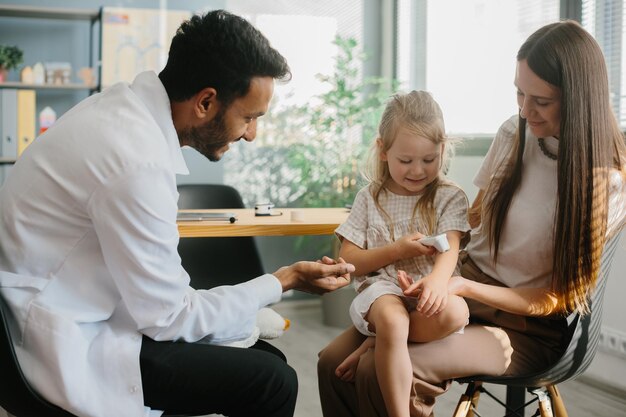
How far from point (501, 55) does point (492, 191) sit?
224 cm

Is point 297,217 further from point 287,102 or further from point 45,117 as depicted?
point 45,117

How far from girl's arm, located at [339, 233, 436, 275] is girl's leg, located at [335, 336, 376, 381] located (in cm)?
18

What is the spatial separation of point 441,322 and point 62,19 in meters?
3.65

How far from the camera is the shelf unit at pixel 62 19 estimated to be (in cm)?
402

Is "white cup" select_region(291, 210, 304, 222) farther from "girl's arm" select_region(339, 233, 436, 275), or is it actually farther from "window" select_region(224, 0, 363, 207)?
"window" select_region(224, 0, 363, 207)

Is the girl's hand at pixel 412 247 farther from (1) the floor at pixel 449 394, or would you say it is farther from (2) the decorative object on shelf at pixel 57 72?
(2) the decorative object on shelf at pixel 57 72

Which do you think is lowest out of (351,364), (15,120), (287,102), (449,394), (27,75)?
(449,394)

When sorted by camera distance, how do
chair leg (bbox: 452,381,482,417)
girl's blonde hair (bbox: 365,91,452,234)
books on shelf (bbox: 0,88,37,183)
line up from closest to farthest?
chair leg (bbox: 452,381,482,417) < girl's blonde hair (bbox: 365,91,452,234) < books on shelf (bbox: 0,88,37,183)

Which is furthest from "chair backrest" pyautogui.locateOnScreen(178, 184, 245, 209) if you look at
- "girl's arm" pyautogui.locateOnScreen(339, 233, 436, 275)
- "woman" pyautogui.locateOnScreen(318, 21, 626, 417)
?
"woman" pyautogui.locateOnScreen(318, 21, 626, 417)

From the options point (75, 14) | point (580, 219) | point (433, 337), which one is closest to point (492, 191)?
point (580, 219)

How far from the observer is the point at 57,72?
13.6 ft

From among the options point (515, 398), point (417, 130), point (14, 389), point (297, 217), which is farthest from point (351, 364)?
point (297, 217)

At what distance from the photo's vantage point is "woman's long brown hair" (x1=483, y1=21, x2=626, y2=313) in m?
1.43

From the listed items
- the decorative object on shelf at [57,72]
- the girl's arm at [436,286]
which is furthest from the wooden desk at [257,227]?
the decorative object on shelf at [57,72]
